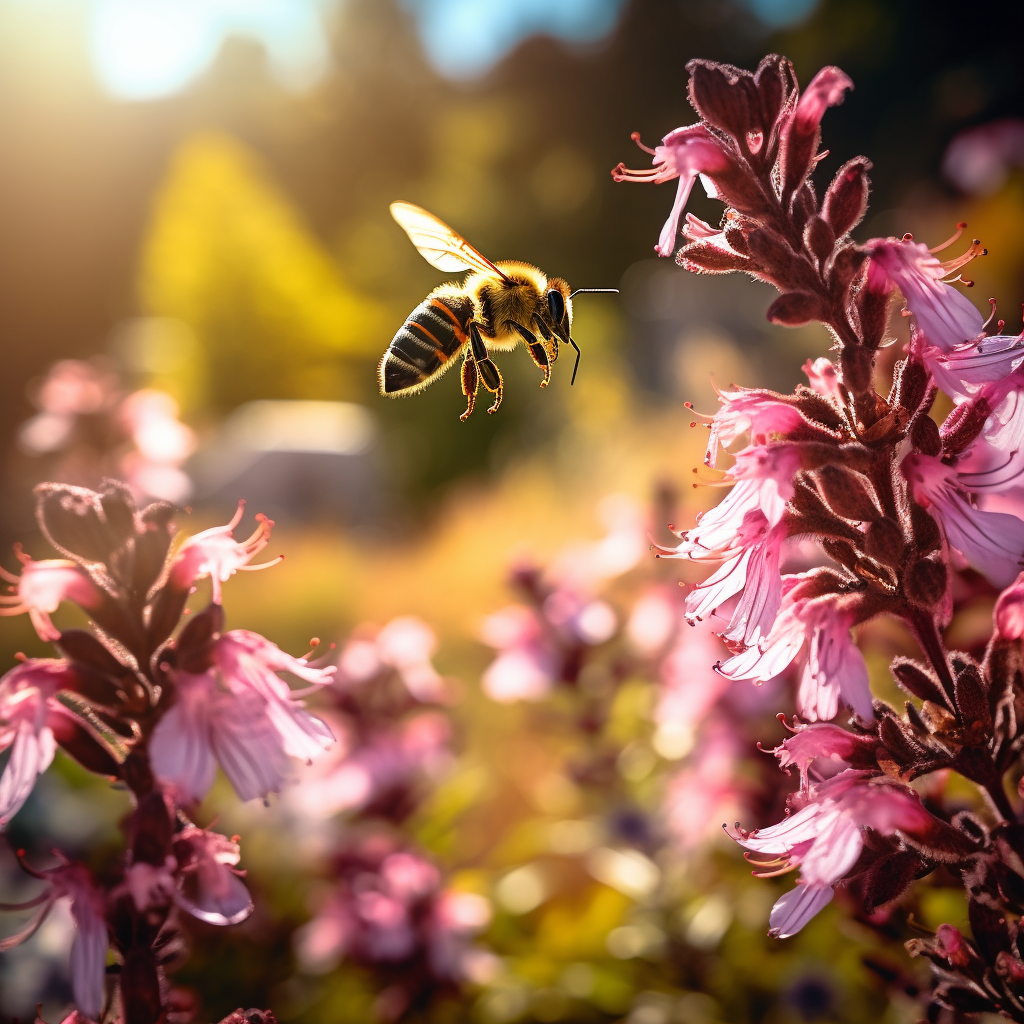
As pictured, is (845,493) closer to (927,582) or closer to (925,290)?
(927,582)

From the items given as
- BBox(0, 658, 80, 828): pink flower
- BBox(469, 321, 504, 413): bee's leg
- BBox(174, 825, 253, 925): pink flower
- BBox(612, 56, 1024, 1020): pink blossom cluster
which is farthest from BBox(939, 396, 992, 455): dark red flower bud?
BBox(469, 321, 504, 413): bee's leg

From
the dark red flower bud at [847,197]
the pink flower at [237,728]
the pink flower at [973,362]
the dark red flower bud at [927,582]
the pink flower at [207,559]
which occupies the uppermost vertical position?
the dark red flower bud at [847,197]

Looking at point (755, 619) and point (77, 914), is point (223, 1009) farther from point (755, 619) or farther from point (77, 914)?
point (755, 619)

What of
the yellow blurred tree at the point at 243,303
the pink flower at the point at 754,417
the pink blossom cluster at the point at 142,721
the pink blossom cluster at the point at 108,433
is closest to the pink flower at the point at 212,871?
the pink blossom cluster at the point at 142,721

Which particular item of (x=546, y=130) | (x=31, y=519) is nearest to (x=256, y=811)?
(x=31, y=519)

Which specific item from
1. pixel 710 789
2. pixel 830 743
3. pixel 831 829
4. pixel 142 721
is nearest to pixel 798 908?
pixel 831 829

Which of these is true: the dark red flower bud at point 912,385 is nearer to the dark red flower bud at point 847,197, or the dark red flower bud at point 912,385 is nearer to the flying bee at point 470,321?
the dark red flower bud at point 847,197
